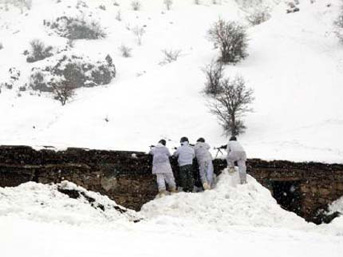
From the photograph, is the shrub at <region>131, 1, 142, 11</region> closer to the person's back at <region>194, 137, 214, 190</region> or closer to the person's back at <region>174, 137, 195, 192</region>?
the person's back at <region>194, 137, 214, 190</region>

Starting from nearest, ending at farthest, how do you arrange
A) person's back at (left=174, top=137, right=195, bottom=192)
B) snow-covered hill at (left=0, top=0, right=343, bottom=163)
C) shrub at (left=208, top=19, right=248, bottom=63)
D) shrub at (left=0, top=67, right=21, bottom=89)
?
person's back at (left=174, top=137, right=195, bottom=192), snow-covered hill at (left=0, top=0, right=343, bottom=163), shrub at (left=208, top=19, right=248, bottom=63), shrub at (left=0, top=67, right=21, bottom=89)

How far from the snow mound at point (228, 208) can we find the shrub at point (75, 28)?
29.4m

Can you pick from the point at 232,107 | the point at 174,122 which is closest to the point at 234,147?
the point at 232,107

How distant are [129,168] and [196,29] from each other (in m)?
32.3

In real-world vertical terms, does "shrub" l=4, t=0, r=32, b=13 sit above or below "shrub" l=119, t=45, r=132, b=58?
above

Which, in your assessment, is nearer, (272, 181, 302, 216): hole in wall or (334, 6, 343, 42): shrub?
(272, 181, 302, 216): hole in wall

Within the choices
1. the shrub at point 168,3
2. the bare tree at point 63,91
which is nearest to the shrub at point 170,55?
the bare tree at point 63,91

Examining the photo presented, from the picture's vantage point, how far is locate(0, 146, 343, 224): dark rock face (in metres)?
10.1

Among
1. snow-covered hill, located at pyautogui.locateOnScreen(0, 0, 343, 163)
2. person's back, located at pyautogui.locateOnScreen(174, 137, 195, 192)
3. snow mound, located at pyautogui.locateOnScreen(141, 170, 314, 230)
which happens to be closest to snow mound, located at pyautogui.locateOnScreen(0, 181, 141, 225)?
snow mound, located at pyautogui.locateOnScreen(141, 170, 314, 230)

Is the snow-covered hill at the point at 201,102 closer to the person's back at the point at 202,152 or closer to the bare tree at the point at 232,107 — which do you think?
the bare tree at the point at 232,107

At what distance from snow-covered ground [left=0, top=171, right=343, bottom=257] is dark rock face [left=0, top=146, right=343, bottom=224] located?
1.09 metres

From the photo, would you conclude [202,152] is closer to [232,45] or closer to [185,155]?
[185,155]

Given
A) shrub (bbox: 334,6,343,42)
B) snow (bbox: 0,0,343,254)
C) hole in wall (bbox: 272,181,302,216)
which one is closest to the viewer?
snow (bbox: 0,0,343,254)

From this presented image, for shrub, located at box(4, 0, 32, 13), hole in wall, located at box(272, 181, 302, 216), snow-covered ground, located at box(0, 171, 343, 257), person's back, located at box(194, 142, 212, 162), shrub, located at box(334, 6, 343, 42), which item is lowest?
snow-covered ground, located at box(0, 171, 343, 257)
